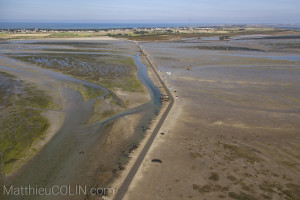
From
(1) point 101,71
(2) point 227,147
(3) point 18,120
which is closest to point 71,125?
(3) point 18,120

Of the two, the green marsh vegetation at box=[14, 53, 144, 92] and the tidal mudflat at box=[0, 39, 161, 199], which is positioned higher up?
the green marsh vegetation at box=[14, 53, 144, 92]

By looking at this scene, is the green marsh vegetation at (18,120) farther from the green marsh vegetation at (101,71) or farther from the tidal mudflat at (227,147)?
the green marsh vegetation at (101,71)

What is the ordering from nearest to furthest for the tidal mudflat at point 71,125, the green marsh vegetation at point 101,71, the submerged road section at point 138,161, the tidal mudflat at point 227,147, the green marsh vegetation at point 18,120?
the submerged road section at point 138,161 < the tidal mudflat at point 227,147 < the tidal mudflat at point 71,125 < the green marsh vegetation at point 18,120 < the green marsh vegetation at point 101,71

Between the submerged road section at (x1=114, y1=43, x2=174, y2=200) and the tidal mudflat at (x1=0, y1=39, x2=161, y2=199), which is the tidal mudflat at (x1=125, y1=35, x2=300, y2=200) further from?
the tidal mudflat at (x1=0, y1=39, x2=161, y2=199)

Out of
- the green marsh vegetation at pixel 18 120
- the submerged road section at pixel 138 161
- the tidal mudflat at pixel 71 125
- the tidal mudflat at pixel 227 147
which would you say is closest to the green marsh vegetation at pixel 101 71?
the tidal mudflat at pixel 71 125

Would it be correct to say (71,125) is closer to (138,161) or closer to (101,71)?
(138,161)

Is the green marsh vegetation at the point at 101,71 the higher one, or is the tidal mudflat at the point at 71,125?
the green marsh vegetation at the point at 101,71

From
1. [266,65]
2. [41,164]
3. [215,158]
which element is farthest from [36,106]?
[266,65]

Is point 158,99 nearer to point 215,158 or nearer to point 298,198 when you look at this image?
point 215,158

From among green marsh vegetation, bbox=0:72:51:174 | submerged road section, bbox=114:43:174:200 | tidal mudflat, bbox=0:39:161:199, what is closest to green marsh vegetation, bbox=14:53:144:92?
tidal mudflat, bbox=0:39:161:199
